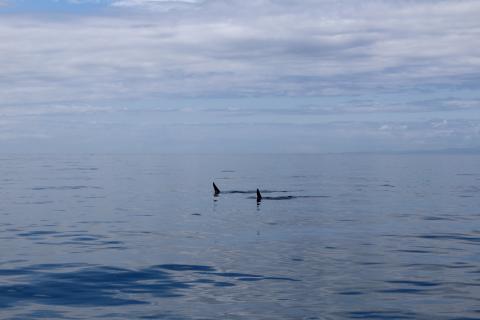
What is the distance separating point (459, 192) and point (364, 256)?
46060 millimetres

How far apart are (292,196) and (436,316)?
4795 centimetres

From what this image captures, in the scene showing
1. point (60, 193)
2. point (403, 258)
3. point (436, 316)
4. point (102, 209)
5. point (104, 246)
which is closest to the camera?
point (436, 316)

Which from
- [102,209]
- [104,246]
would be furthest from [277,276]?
[102,209]

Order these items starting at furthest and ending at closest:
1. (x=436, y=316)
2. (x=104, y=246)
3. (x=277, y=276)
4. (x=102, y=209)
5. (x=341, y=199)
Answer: (x=341, y=199) < (x=102, y=209) < (x=104, y=246) < (x=277, y=276) < (x=436, y=316)

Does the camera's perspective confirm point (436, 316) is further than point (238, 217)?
No

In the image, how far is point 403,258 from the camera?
1196 inches

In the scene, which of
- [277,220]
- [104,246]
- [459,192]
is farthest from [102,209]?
[459,192]

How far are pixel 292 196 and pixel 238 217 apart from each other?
66.2ft

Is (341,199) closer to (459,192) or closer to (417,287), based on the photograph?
(459,192)

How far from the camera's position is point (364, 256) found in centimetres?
3080

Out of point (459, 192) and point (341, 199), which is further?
point (459, 192)

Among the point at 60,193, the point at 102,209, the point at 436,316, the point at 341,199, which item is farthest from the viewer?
the point at 60,193

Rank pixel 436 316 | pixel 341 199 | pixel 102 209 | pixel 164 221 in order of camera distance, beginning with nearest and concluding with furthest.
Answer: pixel 436 316 < pixel 164 221 < pixel 102 209 < pixel 341 199

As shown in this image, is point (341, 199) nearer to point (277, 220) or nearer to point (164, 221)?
point (277, 220)
